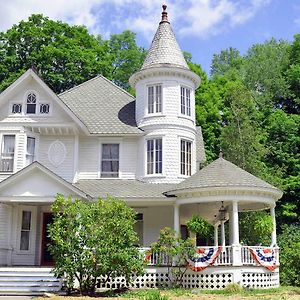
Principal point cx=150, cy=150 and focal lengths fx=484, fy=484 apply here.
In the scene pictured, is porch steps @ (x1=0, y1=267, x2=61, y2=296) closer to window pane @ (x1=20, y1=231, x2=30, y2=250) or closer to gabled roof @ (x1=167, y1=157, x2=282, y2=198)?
window pane @ (x1=20, y1=231, x2=30, y2=250)

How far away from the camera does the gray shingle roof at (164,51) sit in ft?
80.2

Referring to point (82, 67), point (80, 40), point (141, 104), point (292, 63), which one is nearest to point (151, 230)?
point (141, 104)

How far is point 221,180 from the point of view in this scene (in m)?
19.4

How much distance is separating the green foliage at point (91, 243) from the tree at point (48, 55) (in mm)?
25056

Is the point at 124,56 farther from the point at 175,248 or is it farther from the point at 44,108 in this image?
the point at 175,248

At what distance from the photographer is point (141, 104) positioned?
2467cm

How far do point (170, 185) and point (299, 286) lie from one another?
23.6 feet

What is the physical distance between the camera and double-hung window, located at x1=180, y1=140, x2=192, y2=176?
23875 mm

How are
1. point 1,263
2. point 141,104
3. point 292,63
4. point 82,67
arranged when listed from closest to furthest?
point 1,263
point 141,104
point 82,67
point 292,63

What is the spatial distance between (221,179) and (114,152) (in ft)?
22.2

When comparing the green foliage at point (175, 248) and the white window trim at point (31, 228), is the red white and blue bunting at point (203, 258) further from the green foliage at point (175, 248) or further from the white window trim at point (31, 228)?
the white window trim at point (31, 228)

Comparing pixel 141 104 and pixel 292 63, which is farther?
pixel 292 63

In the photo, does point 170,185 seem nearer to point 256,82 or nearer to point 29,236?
point 29,236

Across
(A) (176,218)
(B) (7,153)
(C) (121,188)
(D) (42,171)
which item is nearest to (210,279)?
(A) (176,218)
